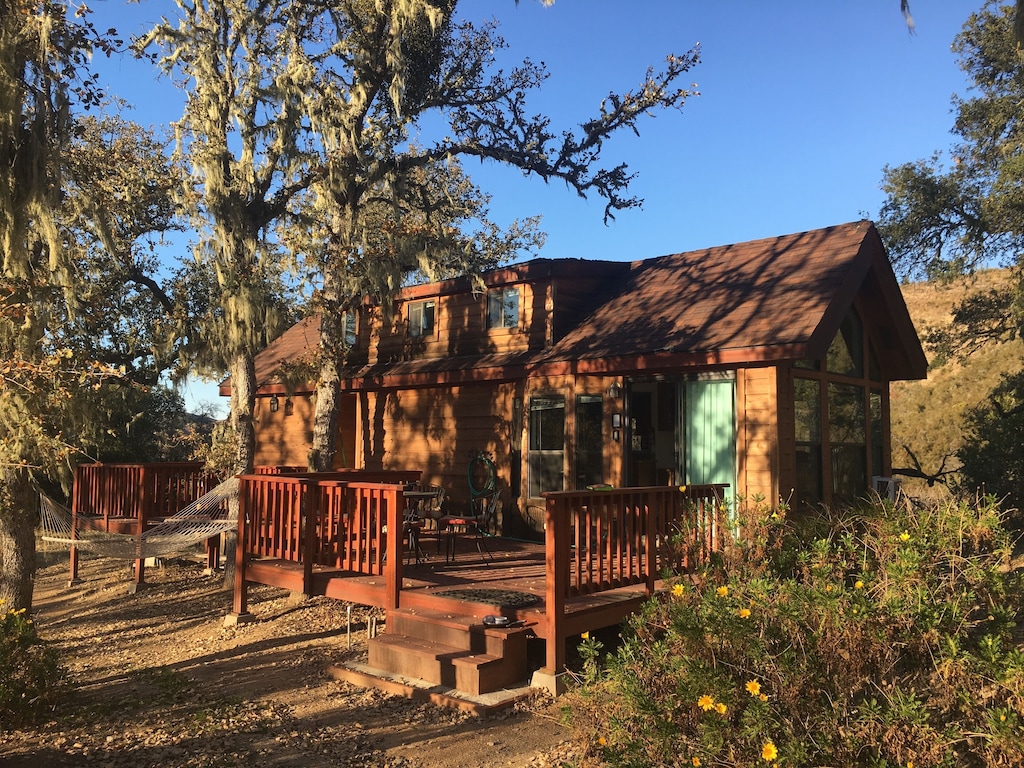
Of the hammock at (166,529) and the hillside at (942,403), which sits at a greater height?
the hillside at (942,403)

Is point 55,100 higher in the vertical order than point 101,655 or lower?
higher

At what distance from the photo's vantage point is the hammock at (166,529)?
9.15 meters

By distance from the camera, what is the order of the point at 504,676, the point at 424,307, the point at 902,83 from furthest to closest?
the point at 424,307, the point at 902,83, the point at 504,676

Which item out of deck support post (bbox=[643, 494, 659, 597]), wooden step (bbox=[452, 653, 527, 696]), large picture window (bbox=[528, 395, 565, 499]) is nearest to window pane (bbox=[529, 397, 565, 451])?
large picture window (bbox=[528, 395, 565, 499])

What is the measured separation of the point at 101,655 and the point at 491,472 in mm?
5764

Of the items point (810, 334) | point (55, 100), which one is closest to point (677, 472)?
point (810, 334)

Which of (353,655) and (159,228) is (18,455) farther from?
(159,228)

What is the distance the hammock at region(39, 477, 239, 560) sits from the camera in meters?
9.15

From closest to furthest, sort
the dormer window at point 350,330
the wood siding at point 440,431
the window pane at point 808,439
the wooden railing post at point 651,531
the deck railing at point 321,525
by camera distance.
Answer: the wooden railing post at point 651,531 → the deck railing at point 321,525 → the window pane at point 808,439 → the wood siding at point 440,431 → the dormer window at point 350,330

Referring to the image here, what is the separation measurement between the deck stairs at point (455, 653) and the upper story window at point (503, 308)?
21.3 feet

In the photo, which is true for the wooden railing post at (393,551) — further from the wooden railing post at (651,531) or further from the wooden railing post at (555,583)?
the wooden railing post at (651,531)

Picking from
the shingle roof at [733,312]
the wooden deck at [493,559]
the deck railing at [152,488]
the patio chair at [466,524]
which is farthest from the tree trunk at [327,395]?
the wooden deck at [493,559]

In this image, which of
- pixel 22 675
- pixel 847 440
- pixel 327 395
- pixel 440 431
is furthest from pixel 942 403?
pixel 22 675

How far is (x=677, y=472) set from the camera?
942 centimetres
